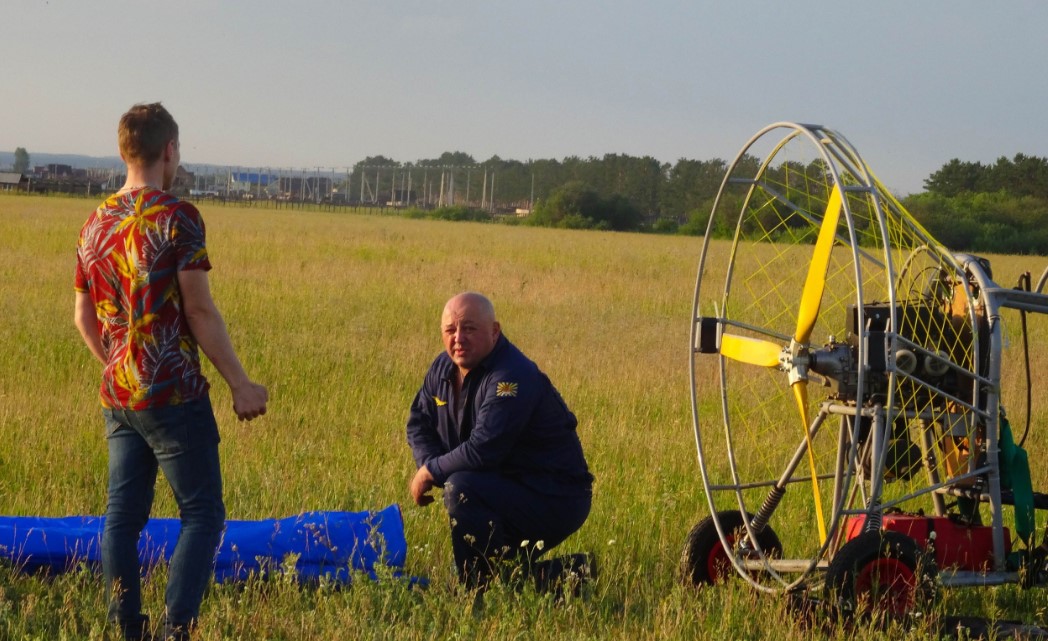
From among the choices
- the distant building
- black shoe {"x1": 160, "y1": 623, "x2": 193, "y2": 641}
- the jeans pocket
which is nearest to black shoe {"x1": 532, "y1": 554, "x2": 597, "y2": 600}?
black shoe {"x1": 160, "y1": 623, "x2": 193, "y2": 641}

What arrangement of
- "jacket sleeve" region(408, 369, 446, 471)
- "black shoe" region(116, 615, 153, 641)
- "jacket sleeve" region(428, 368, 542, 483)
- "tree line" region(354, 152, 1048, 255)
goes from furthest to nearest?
1. "tree line" region(354, 152, 1048, 255)
2. "jacket sleeve" region(408, 369, 446, 471)
3. "jacket sleeve" region(428, 368, 542, 483)
4. "black shoe" region(116, 615, 153, 641)

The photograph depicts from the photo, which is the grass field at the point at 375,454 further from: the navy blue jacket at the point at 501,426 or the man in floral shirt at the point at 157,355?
the navy blue jacket at the point at 501,426

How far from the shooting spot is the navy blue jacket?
5.20 m

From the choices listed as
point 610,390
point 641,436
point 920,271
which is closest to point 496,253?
point 610,390

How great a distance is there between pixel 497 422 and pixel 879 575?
1655 millimetres

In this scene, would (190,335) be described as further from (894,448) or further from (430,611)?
(894,448)

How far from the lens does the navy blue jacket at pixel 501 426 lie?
5.20 meters

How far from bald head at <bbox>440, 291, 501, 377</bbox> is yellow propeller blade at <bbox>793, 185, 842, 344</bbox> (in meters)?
1.27

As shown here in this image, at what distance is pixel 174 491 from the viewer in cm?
420

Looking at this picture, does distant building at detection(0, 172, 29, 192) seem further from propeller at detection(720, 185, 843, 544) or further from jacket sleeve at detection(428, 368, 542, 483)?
propeller at detection(720, 185, 843, 544)

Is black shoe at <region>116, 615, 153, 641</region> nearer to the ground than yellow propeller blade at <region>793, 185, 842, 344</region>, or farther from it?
nearer to the ground

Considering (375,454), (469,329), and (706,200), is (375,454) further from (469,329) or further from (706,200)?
(706,200)

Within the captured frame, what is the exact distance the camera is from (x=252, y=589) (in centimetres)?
505

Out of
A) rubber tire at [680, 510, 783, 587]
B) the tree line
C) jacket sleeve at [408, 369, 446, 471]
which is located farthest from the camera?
the tree line
